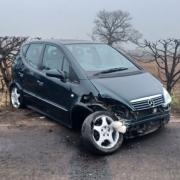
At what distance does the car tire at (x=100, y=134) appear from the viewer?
530 centimetres

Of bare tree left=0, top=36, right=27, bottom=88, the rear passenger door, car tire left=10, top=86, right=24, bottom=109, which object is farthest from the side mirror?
bare tree left=0, top=36, right=27, bottom=88

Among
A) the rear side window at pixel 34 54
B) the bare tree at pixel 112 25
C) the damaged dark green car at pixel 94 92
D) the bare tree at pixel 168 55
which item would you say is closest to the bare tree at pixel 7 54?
the rear side window at pixel 34 54

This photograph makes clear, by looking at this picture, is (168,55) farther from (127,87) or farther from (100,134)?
(100,134)

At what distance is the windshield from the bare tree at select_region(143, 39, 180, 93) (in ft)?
7.10

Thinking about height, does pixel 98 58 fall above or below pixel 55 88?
above

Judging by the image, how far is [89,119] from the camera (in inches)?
213

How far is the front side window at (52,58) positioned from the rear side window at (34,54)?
237mm

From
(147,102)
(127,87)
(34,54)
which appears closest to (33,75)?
(34,54)

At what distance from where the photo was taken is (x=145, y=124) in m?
5.68

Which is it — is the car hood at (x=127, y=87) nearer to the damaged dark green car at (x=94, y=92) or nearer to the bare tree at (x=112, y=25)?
the damaged dark green car at (x=94, y=92)

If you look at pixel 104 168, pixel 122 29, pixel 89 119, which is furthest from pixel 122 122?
pixel 122 29

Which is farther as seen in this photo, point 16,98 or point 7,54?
point 7,54

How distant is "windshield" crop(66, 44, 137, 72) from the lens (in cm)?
Result: 637

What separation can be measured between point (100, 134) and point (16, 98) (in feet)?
9.96
